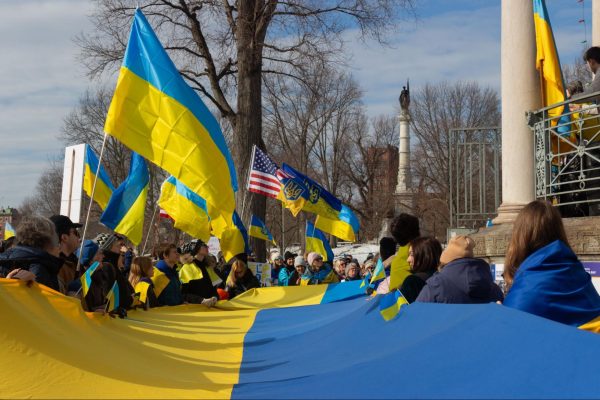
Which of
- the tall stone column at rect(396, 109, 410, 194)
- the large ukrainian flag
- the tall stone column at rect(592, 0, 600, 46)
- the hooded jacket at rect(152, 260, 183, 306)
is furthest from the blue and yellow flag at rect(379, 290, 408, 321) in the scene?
the tall stone column at rect(396, 109, 410, 194)

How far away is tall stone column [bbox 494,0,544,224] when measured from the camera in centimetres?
1259

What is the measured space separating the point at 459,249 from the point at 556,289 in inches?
43.8

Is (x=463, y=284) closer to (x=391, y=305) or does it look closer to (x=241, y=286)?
(x=391, y=305)

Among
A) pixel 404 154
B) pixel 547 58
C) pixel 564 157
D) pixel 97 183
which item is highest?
pixel 404 154

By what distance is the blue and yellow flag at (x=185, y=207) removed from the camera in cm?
1272

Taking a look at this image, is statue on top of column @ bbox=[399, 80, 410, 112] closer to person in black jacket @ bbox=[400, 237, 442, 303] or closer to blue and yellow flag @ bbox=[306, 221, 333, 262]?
blue and yellow flag @ bbox=[306, 221, 333, 262]

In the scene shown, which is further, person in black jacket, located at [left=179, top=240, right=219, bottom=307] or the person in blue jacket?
person in black jacket, located at [left=179, top=240, right=219, bottom=307]

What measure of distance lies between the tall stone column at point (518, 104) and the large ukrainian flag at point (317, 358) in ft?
20.1

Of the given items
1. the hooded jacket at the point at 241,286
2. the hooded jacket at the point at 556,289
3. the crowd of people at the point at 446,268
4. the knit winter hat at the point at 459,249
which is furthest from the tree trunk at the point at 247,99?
the hooded jacket at the point at 556,289

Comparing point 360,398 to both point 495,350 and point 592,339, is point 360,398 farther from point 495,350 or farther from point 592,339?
point 592,339

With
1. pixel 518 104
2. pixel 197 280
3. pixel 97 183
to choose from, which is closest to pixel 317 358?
pixel 197 280

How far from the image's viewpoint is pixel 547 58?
1243 centimetres

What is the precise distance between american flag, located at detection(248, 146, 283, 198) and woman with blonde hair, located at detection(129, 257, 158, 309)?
23.5 feet

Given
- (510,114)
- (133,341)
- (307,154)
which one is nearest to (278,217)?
(307,154)
